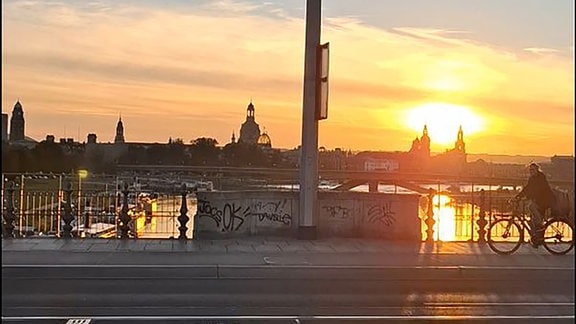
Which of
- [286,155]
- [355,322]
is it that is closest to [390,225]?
[286,155]

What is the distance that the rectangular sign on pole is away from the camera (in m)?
16.0

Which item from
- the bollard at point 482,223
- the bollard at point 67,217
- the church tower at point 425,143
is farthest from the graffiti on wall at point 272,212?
the bollard at point 482,223

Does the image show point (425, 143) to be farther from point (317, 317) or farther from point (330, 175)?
point (317, 317)

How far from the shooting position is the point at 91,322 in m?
9.00

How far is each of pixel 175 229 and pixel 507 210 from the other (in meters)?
6.82

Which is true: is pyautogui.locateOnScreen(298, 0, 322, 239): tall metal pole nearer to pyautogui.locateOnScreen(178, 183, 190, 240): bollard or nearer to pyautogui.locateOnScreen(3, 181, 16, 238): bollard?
pyautogui.locateOnScreen(178, 183, 190, 240): bollard

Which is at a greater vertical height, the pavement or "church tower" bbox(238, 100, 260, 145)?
"church tower" bbox(238, 100, 260, 145)

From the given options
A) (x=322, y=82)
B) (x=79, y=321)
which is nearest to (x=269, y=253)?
(x=322, y=82)

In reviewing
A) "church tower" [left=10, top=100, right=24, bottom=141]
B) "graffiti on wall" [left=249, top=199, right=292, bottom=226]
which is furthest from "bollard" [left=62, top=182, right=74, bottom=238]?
"church tower" [left=10, top=100, right=24, bottom=141]

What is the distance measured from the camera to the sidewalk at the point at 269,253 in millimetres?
13523

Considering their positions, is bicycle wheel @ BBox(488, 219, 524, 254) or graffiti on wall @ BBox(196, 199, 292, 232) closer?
bicycle wheel @ BBox(488, 219, 524, 254)

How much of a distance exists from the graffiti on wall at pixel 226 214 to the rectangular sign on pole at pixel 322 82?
2.53 metres

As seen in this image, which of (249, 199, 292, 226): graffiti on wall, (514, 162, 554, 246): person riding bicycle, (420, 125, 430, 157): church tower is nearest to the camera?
(514, 162, 554, 246): person riding bicycle

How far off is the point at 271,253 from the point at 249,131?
907 cm
